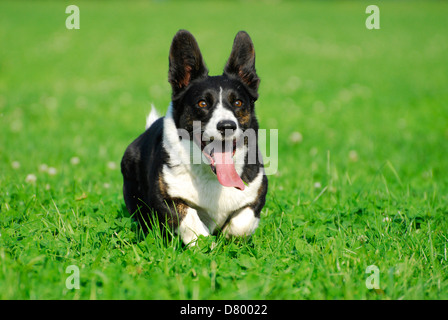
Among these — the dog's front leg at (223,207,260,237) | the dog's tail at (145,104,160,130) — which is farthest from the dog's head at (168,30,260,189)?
the dog's tail at (145,104,160,130)

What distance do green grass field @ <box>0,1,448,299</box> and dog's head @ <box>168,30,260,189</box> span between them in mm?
629

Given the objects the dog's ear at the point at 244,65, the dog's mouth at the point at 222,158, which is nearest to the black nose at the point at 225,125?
the dog's mouth at the point at 222,158

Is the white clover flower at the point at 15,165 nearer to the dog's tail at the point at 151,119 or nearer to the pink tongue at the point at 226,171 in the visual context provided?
the dog's tail at the point at 151,119

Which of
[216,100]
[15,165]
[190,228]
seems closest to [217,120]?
[216,100]

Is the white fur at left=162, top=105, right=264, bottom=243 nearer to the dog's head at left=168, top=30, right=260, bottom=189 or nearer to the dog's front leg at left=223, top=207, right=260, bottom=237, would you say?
the dog's front leg at left=223, top=207, right=260, bottom=237

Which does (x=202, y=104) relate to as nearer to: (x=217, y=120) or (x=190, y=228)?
(x=217, y=120)

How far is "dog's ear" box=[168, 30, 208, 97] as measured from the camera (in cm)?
356

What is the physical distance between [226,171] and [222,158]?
0.33 feet

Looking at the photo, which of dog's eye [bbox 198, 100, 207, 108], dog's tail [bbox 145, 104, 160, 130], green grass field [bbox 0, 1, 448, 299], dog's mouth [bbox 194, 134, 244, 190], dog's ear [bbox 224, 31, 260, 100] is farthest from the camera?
dog's tail [bbox 145, 104, 160, 130]

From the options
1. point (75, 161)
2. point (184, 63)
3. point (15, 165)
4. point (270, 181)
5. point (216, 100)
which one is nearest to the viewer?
point (216, 100)

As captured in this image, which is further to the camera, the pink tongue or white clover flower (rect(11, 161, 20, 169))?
white clover flower (rect(11, 161, 20, 169))

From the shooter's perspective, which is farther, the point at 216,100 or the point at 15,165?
the point at 15,165

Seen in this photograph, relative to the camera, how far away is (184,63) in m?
3.64
